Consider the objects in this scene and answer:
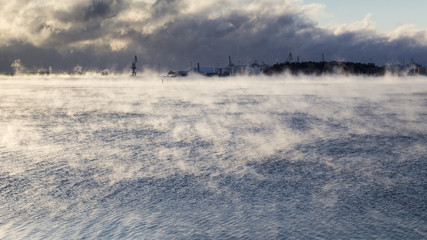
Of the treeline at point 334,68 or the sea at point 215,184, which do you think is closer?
the sea at point 215,184

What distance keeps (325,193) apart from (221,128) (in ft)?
25.8

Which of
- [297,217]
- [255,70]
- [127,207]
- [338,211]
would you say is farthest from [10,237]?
[255,70]

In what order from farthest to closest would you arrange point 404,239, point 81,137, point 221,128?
point 221,128
point 81,137
point 404,239

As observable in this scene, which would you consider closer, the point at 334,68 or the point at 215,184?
the point at 215,184

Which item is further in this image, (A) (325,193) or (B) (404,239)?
(A) (325,193)

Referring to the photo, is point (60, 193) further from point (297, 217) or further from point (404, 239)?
point (404, 239)

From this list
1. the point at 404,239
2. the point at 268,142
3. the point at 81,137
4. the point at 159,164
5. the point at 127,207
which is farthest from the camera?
the point at 81,137

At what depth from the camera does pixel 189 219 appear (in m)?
5.32

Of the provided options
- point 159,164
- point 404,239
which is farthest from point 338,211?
point 159,164

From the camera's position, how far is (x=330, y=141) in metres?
11.2

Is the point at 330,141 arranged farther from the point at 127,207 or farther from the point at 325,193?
the point at 127,207

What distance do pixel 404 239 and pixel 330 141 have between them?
6.77 meters

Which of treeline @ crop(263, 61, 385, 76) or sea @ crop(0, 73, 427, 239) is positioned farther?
treeline @ crop(263, 61, 385, 76)

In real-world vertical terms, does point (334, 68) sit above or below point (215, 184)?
above
